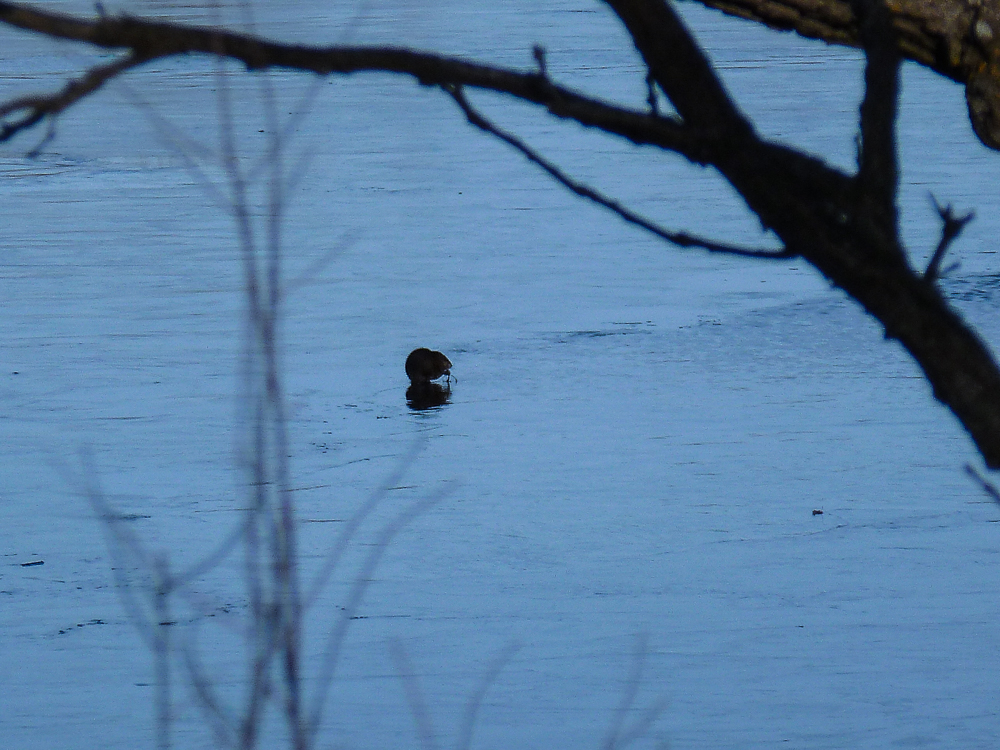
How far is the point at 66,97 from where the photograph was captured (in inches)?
56.6

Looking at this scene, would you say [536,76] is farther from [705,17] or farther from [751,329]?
[705,17]

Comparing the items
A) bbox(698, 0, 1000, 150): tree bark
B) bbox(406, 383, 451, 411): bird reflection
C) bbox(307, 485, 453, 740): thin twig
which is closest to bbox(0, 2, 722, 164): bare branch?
bbox(307, 485, 453, 740): thin twig

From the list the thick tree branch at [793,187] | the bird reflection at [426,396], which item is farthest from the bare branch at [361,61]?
the bird reflection at [426,396]

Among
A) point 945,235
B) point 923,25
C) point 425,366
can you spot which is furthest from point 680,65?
point 425,366

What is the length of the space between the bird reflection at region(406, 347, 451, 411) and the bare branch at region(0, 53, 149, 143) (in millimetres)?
5737

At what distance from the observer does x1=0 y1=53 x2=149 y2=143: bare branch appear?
56.6 inches

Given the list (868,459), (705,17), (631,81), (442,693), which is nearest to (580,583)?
(442,693)

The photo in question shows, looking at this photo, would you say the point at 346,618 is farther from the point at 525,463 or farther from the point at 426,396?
the point at 426,396

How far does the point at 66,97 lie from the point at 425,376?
590 centimetres

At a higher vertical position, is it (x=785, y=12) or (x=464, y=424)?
(x=785, y=12)

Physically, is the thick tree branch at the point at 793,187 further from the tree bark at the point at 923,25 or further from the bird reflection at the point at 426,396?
the bird reflection at the point at 426,396

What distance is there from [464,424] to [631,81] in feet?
40.3

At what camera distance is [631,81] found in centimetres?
1855

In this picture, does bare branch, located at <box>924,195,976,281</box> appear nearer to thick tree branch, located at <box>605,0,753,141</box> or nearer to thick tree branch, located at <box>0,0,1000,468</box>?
thick tree branch, located at <box>0,0,1000,468</box>
